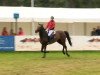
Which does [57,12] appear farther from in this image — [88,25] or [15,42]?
[15,42]

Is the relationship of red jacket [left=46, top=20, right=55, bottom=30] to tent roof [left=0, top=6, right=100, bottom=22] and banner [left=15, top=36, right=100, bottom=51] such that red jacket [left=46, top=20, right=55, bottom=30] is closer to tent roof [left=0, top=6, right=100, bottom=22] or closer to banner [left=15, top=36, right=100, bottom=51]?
banner [left=15, top=36, right=100, bottom=51]

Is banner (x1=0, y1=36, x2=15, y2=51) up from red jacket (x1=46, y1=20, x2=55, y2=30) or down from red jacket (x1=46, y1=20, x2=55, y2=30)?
down

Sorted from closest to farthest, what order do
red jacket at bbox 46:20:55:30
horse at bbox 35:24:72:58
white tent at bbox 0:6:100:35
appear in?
horse at bbox 35:24:72:58
red jacket at bbox 46:20:55:30
white tent at bbox 0:6:100:35

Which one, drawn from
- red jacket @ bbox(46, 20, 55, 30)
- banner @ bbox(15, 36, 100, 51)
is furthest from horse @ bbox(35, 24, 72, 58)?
banner @ bbox(15, 36, 100, 51)

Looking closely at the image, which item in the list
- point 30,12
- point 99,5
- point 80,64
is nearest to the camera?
point 80,64

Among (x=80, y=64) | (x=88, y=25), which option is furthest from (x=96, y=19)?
(x=80, y=64)

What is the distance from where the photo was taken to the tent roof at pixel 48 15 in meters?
34.7

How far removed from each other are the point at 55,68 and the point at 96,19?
15915 mm

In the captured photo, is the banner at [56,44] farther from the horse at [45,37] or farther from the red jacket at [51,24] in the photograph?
the red jacket at [51,24]

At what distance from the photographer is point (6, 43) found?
3155 centimetres

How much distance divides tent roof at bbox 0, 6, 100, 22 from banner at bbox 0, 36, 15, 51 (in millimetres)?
2838

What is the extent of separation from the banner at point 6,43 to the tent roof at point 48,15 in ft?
9.31

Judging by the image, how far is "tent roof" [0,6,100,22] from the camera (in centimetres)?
3472

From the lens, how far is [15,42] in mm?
31625
